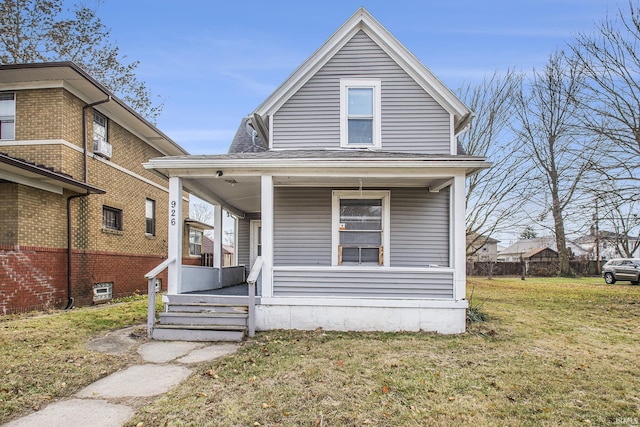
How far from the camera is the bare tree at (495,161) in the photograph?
18734 mm

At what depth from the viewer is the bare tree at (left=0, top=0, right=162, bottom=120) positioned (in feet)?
53.6

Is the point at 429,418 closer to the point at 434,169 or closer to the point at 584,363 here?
the point at 584,363

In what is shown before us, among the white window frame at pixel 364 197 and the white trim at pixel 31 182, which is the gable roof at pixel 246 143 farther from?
the white trim at pixel 31 182

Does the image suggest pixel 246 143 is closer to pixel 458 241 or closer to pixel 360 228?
pixel 360 228

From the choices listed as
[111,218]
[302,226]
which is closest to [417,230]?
[302,226]

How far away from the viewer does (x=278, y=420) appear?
3.52 meters

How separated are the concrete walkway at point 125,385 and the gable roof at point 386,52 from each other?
18.0 feet

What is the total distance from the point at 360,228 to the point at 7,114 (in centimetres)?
1014

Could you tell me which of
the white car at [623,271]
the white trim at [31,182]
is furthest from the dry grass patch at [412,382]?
the white car at [623,271]

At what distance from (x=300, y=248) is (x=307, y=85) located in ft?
12.8

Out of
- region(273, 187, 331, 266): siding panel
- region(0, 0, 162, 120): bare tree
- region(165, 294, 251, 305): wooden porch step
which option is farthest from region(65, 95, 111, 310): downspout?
region(0, 0, 162, 120): bare tree

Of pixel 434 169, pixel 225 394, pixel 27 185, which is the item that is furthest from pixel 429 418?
pixel 27 185

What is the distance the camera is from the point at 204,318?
22.1 feet

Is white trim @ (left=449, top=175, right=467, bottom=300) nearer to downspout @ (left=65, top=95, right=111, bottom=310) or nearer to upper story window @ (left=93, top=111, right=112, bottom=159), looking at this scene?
downspout @ (left=65, top=95, right=111, bottom=310)
